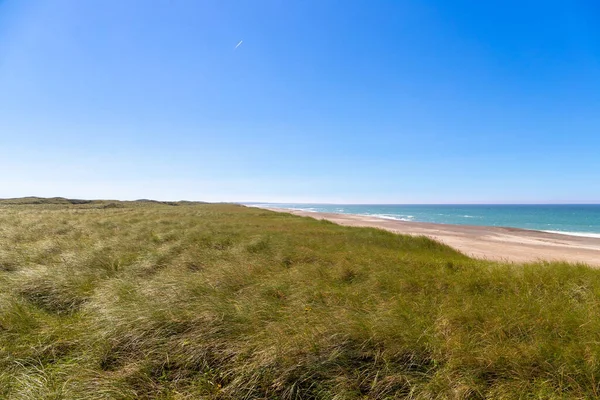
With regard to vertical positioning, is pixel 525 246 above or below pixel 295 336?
below

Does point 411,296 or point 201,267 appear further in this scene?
point 201,267

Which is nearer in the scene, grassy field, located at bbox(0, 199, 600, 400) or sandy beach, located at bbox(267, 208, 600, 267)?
grassy field, located at bbox(0, 199, 600, 400)

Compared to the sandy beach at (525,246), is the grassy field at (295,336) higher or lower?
higher

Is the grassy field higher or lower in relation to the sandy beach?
higher

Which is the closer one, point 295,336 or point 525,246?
point 295,336

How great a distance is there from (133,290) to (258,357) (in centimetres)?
347

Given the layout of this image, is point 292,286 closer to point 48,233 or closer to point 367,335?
point 367,335

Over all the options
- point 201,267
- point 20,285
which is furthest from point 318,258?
point 20,285

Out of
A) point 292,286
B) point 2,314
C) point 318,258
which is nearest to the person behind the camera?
point 2,314

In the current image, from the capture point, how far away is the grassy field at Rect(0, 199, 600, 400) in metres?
2.97

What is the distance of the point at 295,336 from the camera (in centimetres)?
358

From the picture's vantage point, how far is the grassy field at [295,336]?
9.74 feet

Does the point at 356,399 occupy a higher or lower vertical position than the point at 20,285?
lower

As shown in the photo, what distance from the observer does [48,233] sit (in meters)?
12.4
